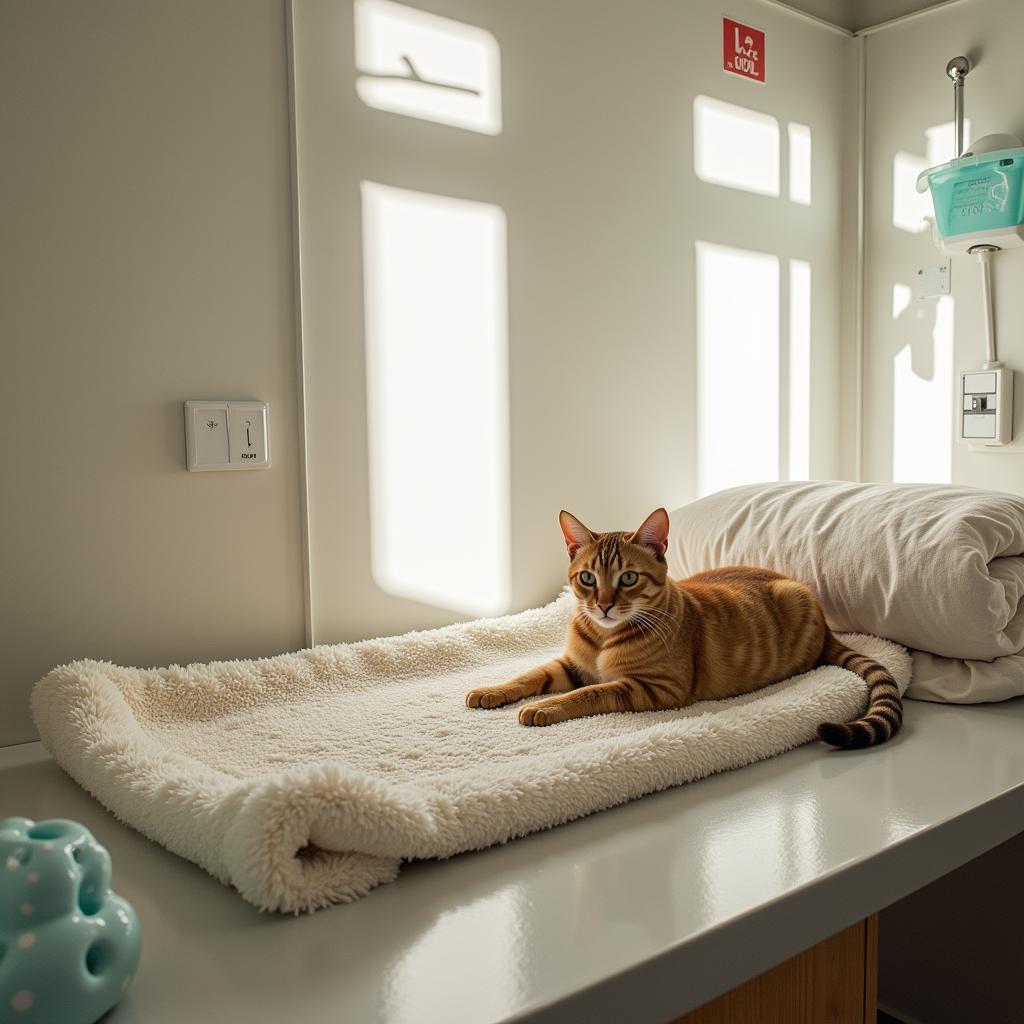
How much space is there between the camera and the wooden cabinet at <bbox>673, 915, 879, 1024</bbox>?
0.79 meters

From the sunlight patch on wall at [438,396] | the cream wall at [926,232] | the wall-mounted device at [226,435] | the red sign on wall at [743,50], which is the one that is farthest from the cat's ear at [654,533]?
the red sign on wall at [743,50]

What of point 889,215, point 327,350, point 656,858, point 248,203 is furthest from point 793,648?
point 889,215

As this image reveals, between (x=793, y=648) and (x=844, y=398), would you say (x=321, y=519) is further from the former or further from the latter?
(x=844, y=398)

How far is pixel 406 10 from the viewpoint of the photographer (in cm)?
146

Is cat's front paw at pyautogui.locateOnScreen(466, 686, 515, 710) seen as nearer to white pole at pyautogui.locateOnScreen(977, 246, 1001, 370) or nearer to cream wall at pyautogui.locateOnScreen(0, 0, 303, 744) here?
cream wall at pyautogui.locateOnScreen(0, 0, 303, 744)

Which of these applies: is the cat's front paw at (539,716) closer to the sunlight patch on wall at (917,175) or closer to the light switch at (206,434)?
the light switch at (206,434)

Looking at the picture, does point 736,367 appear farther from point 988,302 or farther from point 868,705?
point 868,705

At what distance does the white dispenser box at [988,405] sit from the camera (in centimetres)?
191

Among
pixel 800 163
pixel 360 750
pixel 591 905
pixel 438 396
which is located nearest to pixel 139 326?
pixel 438 396

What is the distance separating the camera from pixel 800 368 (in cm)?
215

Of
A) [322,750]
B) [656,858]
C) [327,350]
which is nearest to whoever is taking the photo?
[656,858]

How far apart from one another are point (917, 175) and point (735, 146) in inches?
16.5

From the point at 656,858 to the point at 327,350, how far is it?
90cm

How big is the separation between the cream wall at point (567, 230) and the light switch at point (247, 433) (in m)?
0.09
